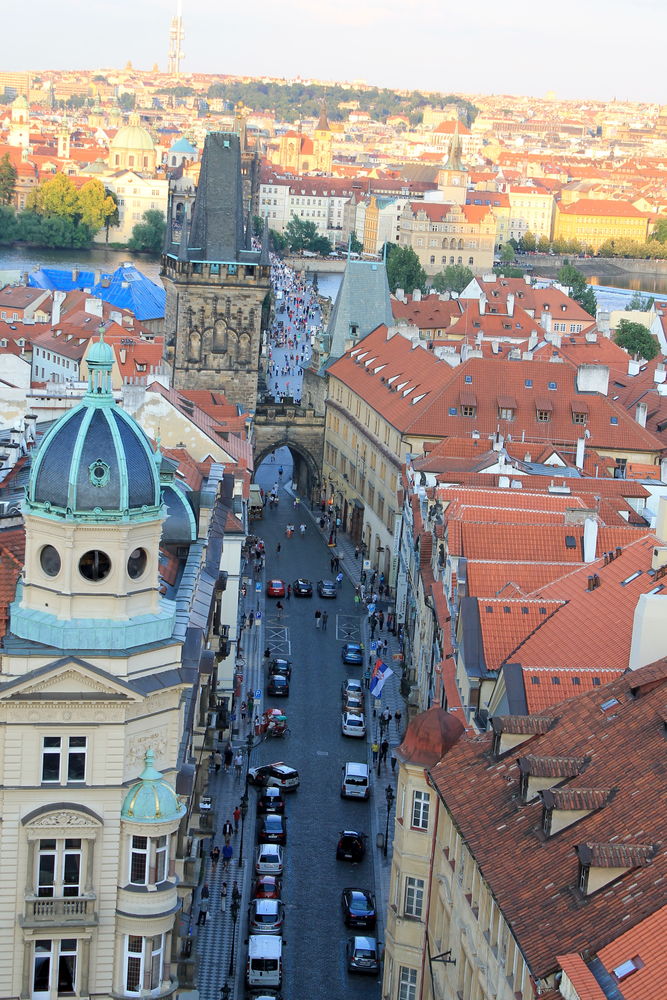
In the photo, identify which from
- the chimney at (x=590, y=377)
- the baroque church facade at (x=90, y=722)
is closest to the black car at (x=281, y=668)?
the chimney at (x=590, y=377)

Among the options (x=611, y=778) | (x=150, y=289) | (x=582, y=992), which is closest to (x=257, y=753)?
(x=611, y=778)

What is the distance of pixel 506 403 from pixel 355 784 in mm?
30881

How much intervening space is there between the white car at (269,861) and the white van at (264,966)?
5.40 m

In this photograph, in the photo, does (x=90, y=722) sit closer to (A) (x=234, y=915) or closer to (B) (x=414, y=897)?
(B) (x=414, y=897)

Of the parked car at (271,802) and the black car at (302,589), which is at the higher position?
the black car at (302,589)

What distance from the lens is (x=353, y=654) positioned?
2566 inches

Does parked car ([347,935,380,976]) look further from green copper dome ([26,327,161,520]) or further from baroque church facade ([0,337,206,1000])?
green copper dome ([26,327,161,520])

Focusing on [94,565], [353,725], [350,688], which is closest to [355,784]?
[353,725]

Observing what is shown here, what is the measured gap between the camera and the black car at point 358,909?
42719mm

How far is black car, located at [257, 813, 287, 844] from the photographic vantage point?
47.5 metres

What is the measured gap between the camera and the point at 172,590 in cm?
3809

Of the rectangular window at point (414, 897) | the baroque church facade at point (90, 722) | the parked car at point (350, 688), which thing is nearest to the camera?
the baroque church facade at point (90, 722)

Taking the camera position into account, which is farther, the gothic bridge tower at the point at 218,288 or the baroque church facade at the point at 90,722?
the gothic bridge tower at the point at 218,288

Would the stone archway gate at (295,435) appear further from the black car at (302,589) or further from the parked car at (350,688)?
the parked car at (350,688)
